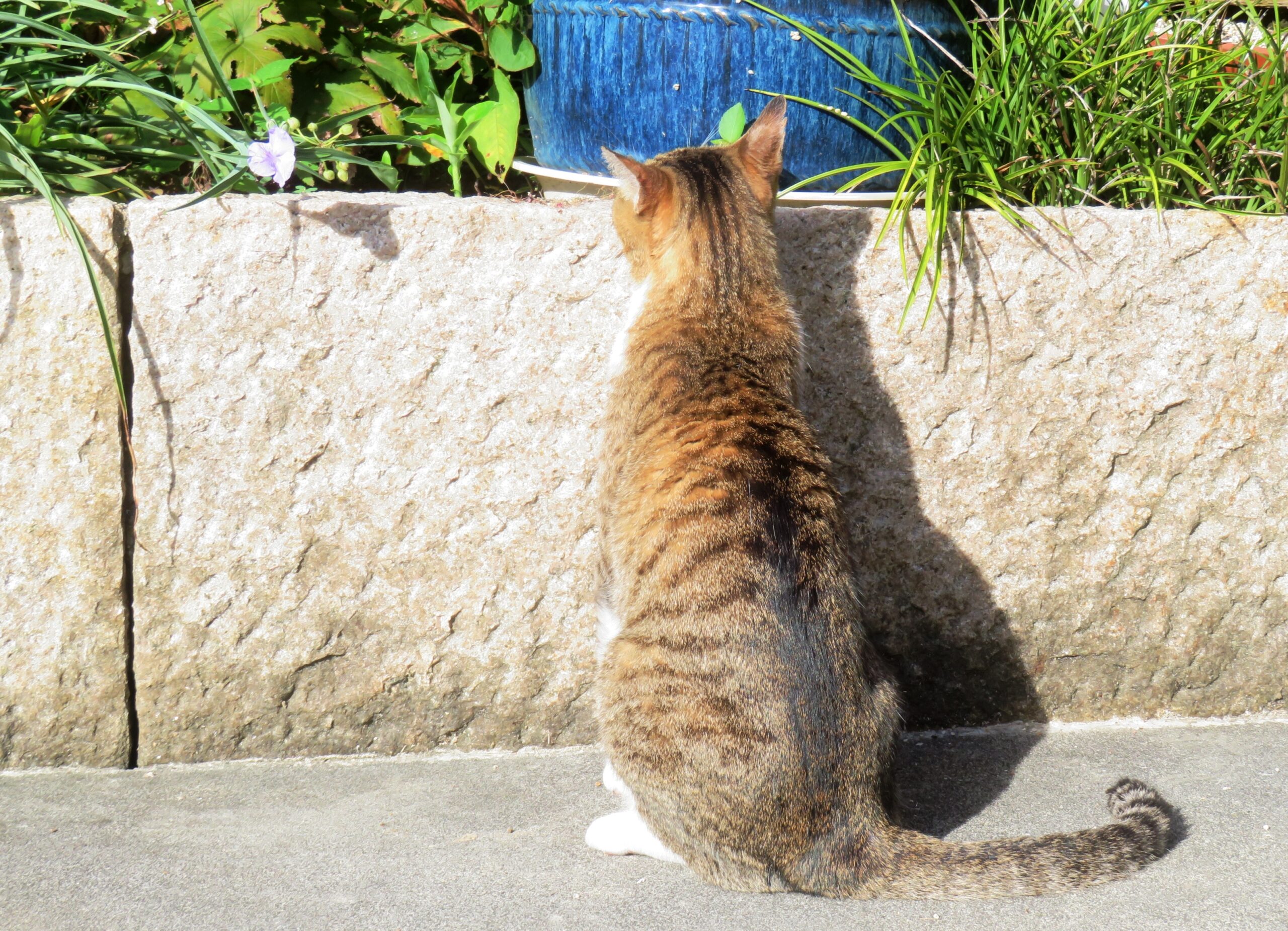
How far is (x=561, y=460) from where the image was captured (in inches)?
109

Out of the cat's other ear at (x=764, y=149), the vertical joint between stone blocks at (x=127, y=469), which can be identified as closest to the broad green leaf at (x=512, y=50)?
the cat's other ear at (x=764, y=149)

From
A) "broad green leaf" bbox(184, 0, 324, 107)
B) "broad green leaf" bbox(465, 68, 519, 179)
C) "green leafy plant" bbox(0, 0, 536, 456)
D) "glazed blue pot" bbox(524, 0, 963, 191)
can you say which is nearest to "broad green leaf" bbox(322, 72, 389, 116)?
"green leafy plant" bbox(0, 0, 536, 456)

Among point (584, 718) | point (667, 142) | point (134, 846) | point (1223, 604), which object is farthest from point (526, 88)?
point (1223, 604)

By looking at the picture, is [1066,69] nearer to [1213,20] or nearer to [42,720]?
[1213,20]

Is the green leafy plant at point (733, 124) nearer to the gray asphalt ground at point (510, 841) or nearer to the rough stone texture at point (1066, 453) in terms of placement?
the rough stone texture at point (1066, 453)

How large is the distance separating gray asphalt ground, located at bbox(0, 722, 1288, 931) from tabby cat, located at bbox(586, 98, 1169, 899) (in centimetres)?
7

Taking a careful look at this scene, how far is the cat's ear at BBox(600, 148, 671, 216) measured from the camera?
2.39m

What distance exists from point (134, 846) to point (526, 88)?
2277 millimetres

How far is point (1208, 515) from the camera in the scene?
292 cm

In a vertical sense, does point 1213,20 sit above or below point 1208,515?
above

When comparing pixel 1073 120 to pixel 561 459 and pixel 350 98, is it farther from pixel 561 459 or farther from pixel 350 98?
pixel 350 98

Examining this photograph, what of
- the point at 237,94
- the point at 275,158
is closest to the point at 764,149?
the point at 275,158

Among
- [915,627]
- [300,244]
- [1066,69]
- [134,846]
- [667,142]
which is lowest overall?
[134,846]

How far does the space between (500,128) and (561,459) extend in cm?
105
